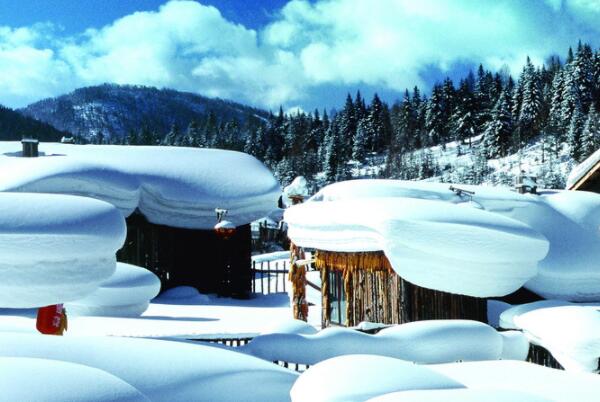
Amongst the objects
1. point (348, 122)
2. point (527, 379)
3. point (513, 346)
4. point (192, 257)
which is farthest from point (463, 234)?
point (348, 122)

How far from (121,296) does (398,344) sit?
7951mm

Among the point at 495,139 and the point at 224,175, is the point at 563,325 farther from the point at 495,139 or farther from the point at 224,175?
the point at 495,139

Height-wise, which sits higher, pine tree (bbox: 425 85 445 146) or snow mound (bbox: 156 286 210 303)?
pine tree (bbox: 425 85 445 146)

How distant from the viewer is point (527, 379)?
194 inches

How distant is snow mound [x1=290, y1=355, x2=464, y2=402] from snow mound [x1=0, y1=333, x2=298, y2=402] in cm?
22

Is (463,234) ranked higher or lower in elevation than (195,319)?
higher

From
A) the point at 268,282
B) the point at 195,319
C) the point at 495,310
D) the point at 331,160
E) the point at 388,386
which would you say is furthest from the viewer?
the point at 331,160

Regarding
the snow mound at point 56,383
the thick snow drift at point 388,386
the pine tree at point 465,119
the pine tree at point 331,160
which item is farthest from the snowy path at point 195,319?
the pine tree at point 465,119

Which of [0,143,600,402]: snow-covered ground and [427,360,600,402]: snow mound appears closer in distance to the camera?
[0,143,600,402]: snow-covered ground

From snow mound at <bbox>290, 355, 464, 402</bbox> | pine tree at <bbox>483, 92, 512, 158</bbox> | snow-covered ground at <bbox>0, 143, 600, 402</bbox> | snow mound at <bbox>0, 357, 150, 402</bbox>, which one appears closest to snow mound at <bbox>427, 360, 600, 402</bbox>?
snow-covered ground at <bbox>0, 143, 600, 402</bbox>

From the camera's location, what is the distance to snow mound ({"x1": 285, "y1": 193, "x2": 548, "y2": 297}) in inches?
396

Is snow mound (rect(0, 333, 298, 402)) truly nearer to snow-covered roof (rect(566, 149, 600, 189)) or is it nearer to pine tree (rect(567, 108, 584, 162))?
snow-covered roof (rect(566, 149, 600, 189))

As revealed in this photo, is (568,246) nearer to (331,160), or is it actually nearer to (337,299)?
(337,299)

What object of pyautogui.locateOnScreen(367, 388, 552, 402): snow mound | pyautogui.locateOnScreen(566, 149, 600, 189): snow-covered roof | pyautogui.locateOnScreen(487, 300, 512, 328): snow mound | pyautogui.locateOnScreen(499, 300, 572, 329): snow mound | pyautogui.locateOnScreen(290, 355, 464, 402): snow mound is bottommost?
pyautogui.locateOnScreen(487, 300, 512, 328): snow mound
